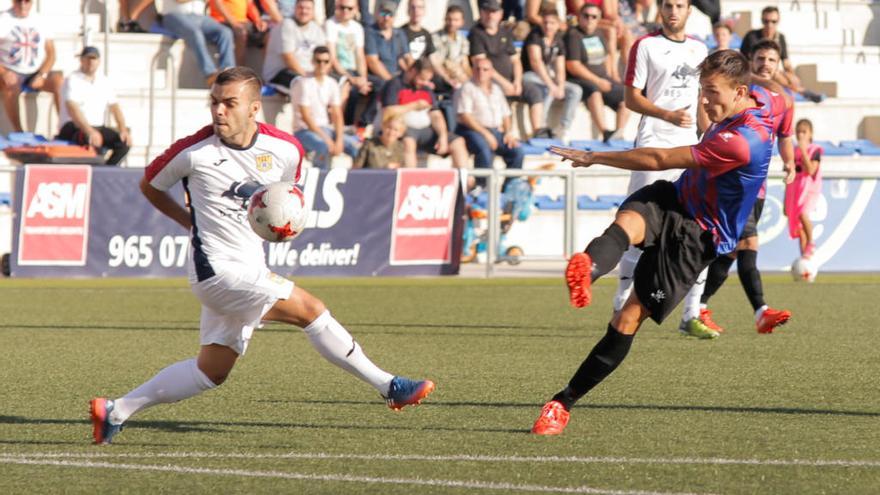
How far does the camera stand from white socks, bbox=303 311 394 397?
6.93 m

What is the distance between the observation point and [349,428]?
23.4 feet

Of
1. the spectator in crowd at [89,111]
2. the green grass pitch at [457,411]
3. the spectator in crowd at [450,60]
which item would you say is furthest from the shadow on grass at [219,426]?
the spectator in crowd at [450,60]

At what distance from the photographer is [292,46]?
65.6ft

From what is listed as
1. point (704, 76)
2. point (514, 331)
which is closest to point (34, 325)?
point (514, 331)

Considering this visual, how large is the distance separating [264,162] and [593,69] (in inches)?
621

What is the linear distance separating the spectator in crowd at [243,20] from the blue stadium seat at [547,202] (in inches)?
159

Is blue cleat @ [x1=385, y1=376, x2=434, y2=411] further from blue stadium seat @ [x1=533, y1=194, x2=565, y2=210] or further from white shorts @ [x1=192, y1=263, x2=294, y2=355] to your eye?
blue stadium seat @ [x1=533, y1=194, x2=565, y2=210]

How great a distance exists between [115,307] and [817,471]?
9106mm

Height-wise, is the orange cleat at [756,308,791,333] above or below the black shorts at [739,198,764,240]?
below

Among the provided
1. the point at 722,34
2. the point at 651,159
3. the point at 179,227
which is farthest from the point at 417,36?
the point at 651,159

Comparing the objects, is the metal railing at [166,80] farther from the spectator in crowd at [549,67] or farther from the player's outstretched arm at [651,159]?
the player's outstretched arm at [651,159]

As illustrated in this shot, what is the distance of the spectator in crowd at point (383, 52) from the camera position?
68.0ft

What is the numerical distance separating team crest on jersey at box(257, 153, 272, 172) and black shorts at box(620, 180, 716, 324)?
57.7 inches

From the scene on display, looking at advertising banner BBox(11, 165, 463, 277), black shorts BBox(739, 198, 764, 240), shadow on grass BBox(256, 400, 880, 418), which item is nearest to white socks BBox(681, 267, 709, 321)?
black shorts BBox(739, 198, 764, 240)
